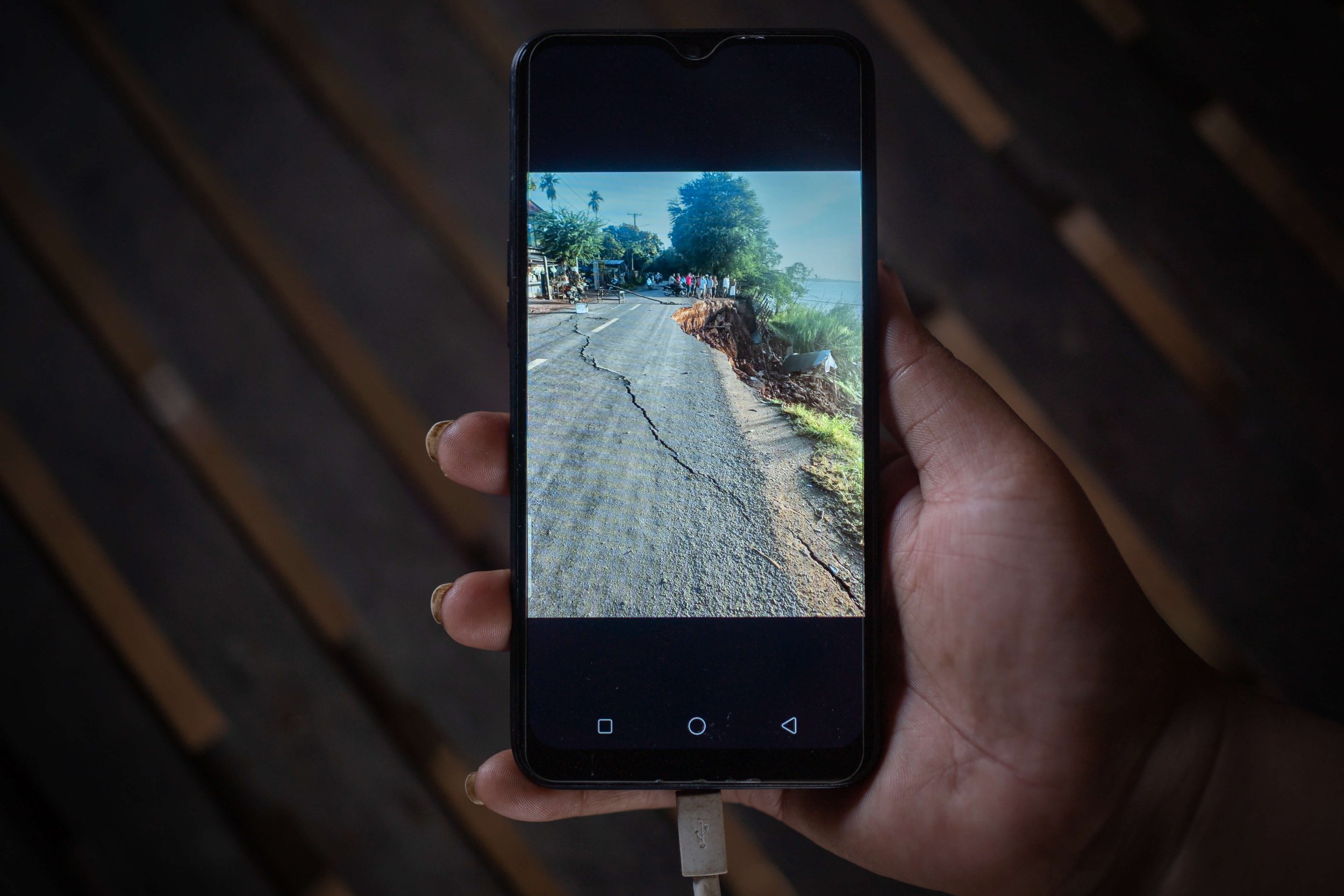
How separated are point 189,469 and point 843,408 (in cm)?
44

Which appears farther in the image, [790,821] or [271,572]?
[271,572]

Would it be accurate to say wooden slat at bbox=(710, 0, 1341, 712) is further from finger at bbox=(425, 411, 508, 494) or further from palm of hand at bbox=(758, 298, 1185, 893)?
finger at bbox=(425, 411, 508, 494)

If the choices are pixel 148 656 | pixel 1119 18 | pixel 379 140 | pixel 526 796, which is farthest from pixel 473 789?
pixel 1119 18

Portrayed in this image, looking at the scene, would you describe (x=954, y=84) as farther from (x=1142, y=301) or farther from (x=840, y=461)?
(x=840, y=461)

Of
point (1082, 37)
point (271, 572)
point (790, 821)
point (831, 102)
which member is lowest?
point (790, 821)

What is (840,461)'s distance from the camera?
0.34 m

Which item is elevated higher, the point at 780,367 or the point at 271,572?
the point at 780,367

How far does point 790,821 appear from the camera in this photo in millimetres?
364

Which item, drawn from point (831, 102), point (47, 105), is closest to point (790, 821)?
Result: point (831, 102)

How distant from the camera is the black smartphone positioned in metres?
0.33

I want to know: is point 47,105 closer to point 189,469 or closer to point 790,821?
point 189,469

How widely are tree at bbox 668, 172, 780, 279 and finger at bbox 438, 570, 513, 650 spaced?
0.19m

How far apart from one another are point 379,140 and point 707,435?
336 mm

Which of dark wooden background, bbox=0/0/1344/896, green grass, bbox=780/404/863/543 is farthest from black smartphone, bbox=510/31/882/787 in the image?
dark wooden background, bbox=0/0/1344/896
